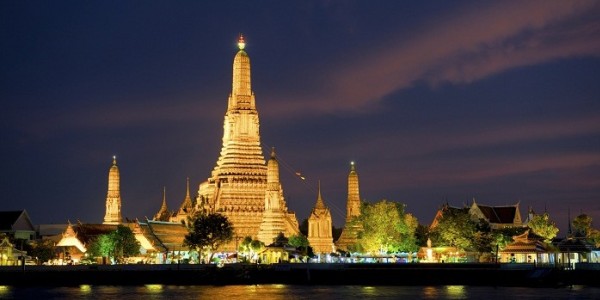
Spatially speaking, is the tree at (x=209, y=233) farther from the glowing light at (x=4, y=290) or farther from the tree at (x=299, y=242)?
the glowing light at (x=4, y=290)

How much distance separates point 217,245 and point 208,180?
1923 cm

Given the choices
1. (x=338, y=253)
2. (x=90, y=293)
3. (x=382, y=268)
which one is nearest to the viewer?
(x=90, y=293)

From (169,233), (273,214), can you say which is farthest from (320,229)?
(169,233)

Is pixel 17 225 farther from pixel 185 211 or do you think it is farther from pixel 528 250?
pixel 528 250

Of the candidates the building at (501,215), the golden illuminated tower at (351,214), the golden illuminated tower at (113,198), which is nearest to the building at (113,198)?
the golden illuminated tower at (113,198)

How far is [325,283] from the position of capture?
249 ft

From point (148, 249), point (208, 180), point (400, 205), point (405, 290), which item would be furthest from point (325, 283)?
point (208, 180)

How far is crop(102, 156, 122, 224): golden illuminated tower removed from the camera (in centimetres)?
10473

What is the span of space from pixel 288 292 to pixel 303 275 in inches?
398

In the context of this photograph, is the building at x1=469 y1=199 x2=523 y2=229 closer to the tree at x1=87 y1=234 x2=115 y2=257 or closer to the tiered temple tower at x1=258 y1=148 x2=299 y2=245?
the tiered temple tower at x1=258 y1=148 x2=299 y2=245

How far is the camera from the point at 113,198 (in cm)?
10612

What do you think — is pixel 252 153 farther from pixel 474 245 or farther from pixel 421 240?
pixel 474 245

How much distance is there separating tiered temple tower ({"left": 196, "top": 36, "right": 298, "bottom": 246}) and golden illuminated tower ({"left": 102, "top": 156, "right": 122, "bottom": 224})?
28.6 feet

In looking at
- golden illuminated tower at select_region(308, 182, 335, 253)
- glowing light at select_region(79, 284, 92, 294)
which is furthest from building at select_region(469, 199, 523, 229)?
glowing light at select_region(79, 284, 92, 294)
